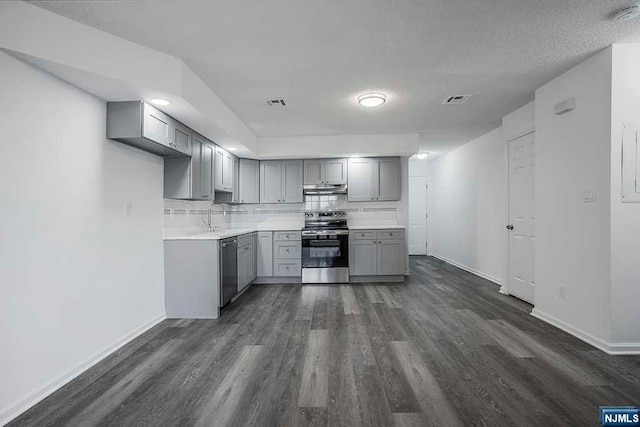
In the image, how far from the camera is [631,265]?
2451mm

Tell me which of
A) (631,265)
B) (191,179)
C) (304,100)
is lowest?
(631,265)

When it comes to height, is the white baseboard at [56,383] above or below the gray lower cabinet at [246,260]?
below

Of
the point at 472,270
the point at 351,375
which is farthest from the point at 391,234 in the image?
the point at 351,375

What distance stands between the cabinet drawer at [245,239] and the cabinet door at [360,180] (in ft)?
6.23

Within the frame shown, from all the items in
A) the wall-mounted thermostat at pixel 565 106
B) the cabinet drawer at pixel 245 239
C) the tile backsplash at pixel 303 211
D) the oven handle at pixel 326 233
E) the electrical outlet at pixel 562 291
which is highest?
the wall-mounted thermostat at pixel 565 106

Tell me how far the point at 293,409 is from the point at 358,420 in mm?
390

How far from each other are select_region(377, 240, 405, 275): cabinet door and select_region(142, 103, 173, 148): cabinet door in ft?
→ 11.8

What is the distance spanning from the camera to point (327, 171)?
5418mm

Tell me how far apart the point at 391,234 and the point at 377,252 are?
1.27 ft

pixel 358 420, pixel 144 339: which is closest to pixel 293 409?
pixel 358 420

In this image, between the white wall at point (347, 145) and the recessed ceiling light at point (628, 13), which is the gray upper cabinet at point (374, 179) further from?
the recessed ceiling light at point (628, 13)

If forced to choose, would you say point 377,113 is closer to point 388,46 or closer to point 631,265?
point 388,46

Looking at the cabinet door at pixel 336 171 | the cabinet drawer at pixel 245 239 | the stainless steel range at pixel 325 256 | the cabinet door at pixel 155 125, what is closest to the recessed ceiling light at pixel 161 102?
the cabinet door at pixel 155 125

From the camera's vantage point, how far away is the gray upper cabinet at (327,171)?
5.41 m
